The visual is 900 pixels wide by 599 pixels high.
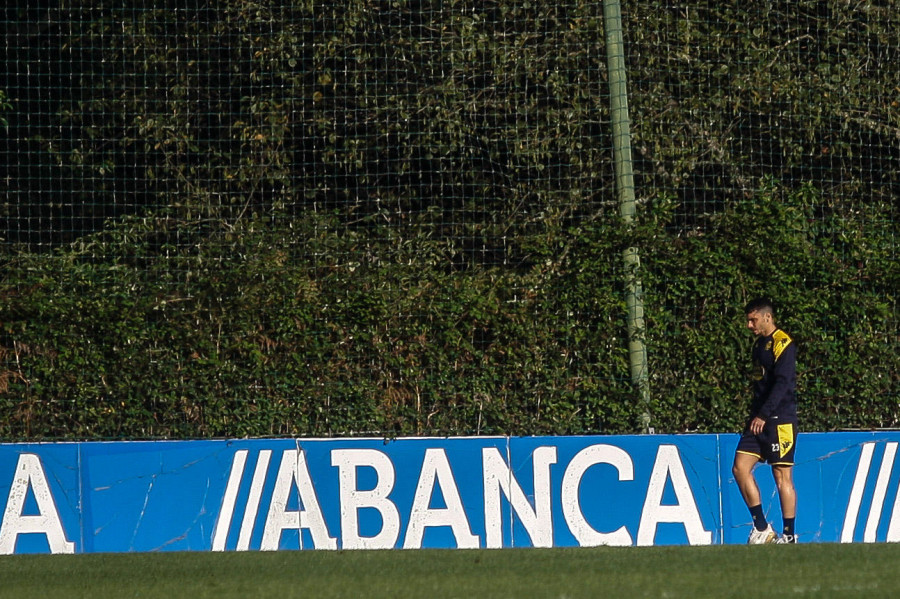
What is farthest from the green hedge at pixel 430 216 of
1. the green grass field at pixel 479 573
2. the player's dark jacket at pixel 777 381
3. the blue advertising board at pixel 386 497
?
the green grass field at pixel 479 573

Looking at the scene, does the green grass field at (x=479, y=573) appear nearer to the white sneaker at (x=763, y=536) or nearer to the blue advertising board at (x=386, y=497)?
the white sneaker at (x=763, y=536)

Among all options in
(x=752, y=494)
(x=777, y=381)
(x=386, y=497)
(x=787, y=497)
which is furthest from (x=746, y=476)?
(x=386, y=497)

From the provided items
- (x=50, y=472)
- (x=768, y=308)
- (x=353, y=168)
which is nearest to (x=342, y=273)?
(x=353, y=168)

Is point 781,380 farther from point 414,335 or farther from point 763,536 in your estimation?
point 414,335

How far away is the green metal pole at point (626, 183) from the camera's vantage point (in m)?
10.0

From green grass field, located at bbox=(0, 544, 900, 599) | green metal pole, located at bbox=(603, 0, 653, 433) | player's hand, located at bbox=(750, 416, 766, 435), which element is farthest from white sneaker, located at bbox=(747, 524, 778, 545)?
green metal pole, located at bbox=(603, 0, 653, 433)

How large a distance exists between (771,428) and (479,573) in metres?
2.68

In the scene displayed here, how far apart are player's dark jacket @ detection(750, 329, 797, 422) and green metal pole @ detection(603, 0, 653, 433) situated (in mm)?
1431

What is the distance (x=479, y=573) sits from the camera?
6867mm

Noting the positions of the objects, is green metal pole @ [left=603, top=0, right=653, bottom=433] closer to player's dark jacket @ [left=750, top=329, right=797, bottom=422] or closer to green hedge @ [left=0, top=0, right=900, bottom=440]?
green hedge @ [left=0, top=0, right=900, bottom=440]

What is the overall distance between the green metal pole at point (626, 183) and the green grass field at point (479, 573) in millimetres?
2104

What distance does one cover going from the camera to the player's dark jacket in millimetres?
8547

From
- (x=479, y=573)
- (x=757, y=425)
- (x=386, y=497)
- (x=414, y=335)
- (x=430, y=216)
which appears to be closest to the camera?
(x=479, y=573)

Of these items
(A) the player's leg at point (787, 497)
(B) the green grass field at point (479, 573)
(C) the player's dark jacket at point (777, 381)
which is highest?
(C) the player's dark jacket at point (777, 381)
